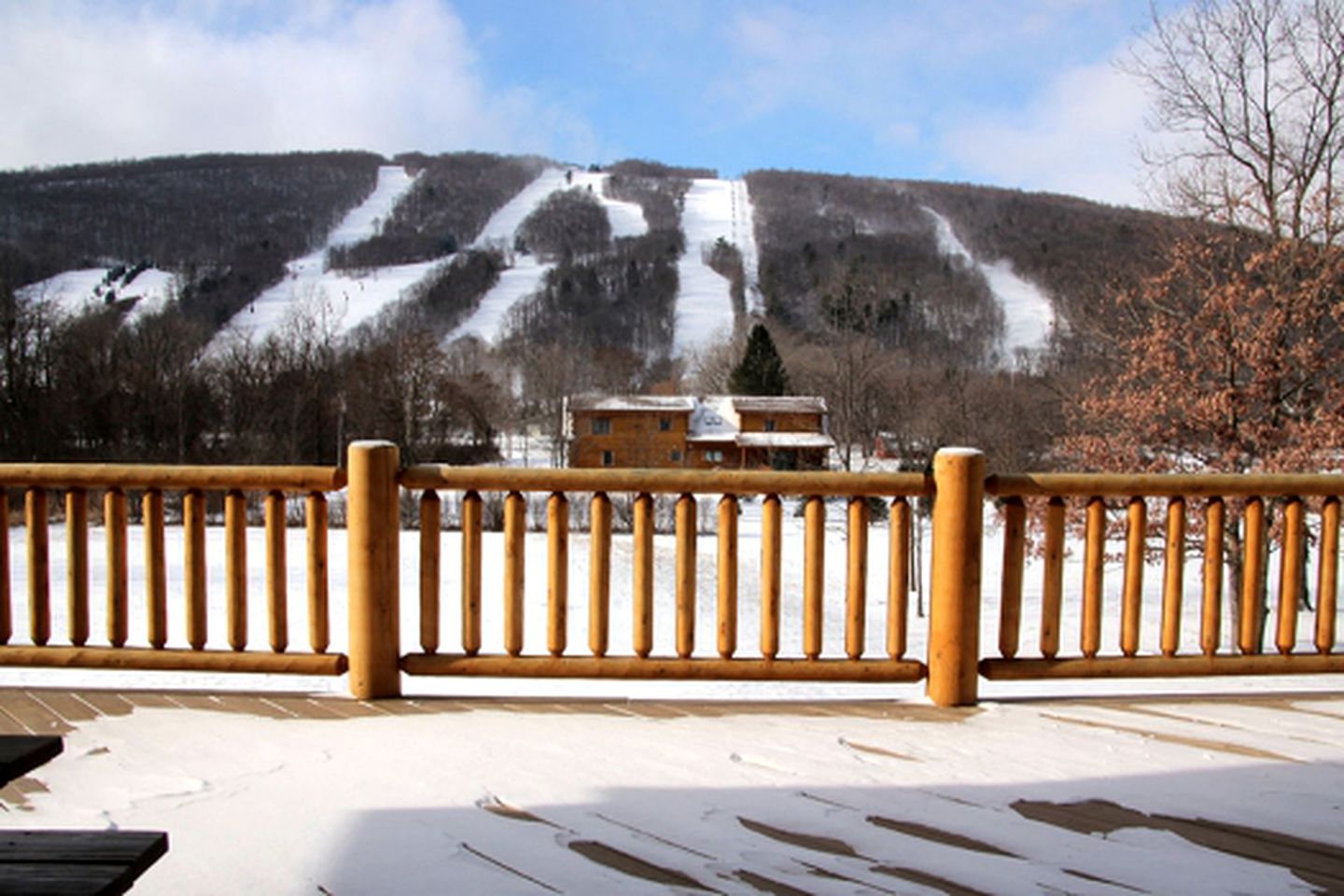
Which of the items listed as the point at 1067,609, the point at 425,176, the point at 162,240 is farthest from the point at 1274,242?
the point at 425,176

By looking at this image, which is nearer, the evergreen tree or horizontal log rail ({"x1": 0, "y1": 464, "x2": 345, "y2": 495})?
horizontal log rail ({"x1": 0, "y1": 464, "x2": 345, "y2": 495})

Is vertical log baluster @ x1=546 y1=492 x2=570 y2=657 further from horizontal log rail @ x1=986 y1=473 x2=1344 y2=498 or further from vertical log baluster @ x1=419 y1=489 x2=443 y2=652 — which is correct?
horizontal log rail @ x1=986 y1=473 x2=1344 y2=498

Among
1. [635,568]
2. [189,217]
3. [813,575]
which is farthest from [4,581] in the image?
[189,217]

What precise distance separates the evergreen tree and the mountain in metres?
1.98

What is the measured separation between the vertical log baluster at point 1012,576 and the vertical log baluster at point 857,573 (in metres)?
0.51

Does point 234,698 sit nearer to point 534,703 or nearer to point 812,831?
point 534,703

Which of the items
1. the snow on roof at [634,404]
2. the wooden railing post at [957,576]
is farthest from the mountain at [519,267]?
the wooden railing post at [957,576]

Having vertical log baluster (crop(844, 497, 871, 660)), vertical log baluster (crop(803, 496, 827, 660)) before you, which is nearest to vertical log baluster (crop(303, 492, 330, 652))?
vertical log baluster (crop(803, 496, 827, 660))

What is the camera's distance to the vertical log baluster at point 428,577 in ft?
10.6

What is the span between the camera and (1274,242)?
13961 millimetres

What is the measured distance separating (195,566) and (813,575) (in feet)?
7.30

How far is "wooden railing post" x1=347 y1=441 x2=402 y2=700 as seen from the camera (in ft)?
10.4

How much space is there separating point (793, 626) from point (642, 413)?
30324mm

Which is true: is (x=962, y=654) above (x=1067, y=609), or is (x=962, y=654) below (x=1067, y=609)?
above
